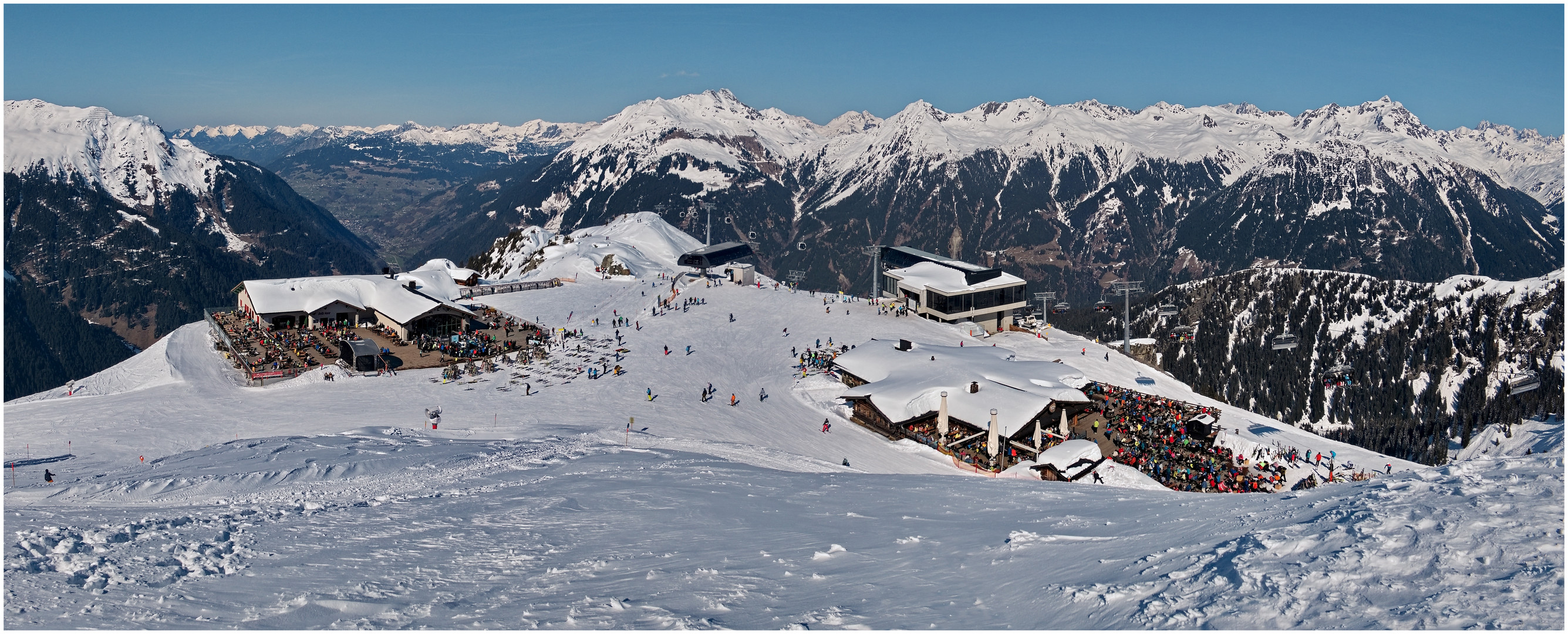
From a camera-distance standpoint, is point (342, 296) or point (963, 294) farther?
point (963, 294)

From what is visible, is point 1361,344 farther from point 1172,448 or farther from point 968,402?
point 968,402

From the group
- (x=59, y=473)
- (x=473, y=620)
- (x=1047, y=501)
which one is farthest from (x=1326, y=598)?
(x=59, y=473)

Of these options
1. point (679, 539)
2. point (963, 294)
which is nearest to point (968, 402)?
point (963, 294)

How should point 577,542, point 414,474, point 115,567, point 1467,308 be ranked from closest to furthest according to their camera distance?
point 115,567
point 577,542
point 414,474
point 1467,308

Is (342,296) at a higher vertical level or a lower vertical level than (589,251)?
lower

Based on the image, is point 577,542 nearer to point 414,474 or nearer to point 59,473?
point 414,474

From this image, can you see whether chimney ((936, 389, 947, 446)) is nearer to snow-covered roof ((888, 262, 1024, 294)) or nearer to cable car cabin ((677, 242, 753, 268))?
snow-covered roof ((888, 262, 1024, 294))

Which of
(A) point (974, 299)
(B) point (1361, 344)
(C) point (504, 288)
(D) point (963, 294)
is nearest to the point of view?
(D) point (963, 294)
